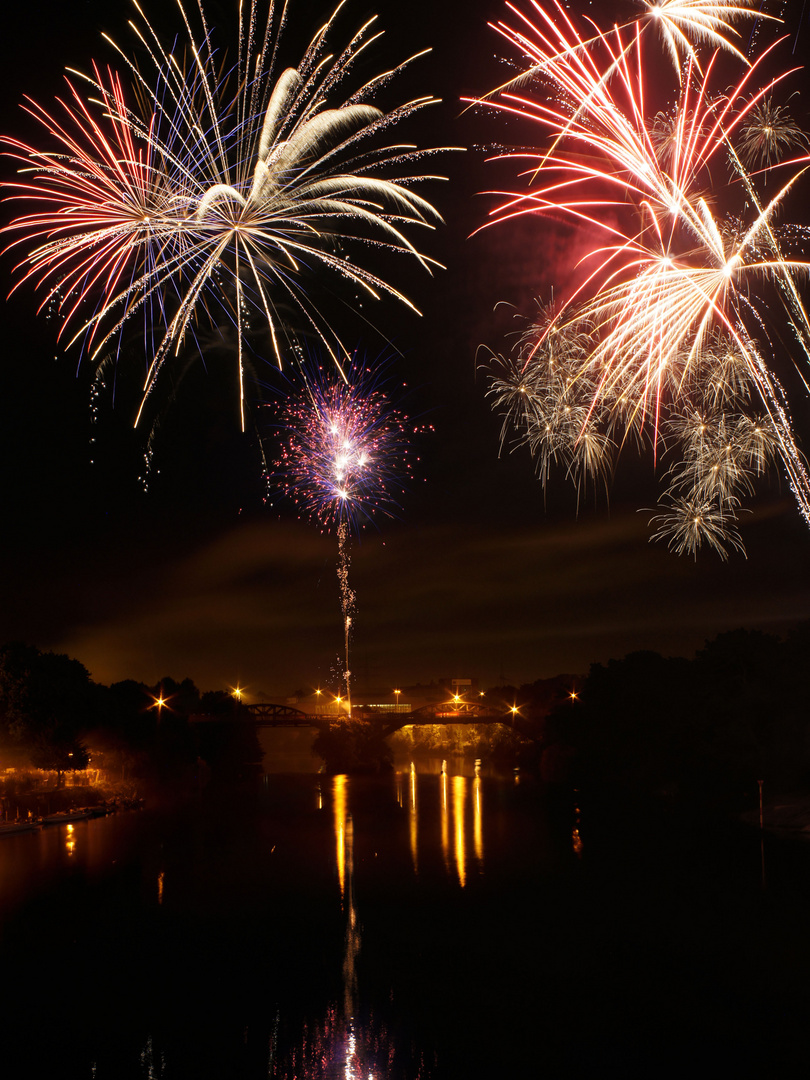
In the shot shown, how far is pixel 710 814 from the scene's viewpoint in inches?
1937

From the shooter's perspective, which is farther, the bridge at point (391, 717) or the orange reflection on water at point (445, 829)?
the bridge at point (391, 717)

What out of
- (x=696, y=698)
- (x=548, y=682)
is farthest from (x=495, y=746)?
(x=696, y=698)

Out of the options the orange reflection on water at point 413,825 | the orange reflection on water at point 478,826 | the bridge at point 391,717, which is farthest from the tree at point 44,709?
the bridge at point 391,717

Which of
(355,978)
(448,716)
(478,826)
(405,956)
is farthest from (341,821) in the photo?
(448,716)

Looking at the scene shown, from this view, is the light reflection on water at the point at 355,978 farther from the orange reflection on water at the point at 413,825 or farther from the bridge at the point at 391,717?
the bridge at the point at 391,717

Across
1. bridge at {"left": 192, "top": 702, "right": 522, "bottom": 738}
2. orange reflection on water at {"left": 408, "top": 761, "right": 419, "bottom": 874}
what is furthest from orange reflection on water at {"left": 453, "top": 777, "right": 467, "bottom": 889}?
bridge at {"left": 192, "top": 702, "right": 522, "bottom": 738}

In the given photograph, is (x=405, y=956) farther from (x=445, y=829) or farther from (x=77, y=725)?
(x=77, y=725)

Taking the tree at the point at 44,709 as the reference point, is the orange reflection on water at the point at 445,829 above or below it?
below

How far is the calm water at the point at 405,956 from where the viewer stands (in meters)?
17.0

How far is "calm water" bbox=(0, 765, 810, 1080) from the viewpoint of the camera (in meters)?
17.0

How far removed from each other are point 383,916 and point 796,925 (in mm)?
13938

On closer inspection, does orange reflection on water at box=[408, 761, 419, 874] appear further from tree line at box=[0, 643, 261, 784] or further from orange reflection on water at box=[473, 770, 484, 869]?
tree line at box=[0, 643, 261, 784]

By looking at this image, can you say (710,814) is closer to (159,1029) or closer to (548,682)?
(159,1029)

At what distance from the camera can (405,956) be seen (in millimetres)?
23922
